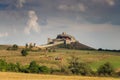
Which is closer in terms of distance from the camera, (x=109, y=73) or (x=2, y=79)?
(x=2, y=79)

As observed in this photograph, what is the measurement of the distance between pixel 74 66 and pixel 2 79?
38515 mm

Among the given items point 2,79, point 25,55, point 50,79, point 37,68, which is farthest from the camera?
point 25,55

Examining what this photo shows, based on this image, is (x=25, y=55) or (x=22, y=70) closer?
(x=22, y=70)

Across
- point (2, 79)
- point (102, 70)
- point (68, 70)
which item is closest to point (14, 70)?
→ point (68, 70)

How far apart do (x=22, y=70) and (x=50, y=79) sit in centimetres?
2678

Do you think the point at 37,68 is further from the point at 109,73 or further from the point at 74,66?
the point at 109,73

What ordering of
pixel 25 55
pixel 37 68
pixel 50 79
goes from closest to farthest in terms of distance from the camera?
pixel 50 79, pixel 37 68, pixel 25 55

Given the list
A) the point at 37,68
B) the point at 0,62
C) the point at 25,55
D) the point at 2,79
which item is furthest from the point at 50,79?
the point at 25,55

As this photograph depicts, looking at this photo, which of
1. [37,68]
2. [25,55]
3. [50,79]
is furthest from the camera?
[25,55]

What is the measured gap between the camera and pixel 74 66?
319 ft

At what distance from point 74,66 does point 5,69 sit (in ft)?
58.4

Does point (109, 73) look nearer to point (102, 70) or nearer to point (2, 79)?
point (102, 70)

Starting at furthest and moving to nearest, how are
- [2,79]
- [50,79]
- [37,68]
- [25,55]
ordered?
1. [25,55]
2. [37,68]
3. [50,79]
4. [2,79]

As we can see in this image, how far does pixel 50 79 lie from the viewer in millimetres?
66750
